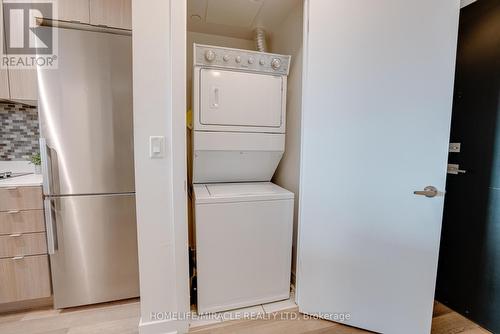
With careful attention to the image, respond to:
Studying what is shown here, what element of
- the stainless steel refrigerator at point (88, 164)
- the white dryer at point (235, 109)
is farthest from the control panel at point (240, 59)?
the stainless steel refrigerator at point (88, 164)

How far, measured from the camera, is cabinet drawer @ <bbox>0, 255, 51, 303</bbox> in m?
1.46

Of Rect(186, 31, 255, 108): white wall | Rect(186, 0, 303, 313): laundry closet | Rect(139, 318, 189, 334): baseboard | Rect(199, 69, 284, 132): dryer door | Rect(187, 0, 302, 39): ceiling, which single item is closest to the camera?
Rect(139, 318, 189, 334): baseboard

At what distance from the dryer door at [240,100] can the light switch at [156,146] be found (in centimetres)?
46

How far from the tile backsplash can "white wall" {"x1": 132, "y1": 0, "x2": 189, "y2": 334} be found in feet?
4.58

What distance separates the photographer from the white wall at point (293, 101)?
5.78ft

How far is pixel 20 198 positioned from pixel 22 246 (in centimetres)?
33

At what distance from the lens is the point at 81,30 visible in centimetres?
142

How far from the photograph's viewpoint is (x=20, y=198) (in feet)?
4.73

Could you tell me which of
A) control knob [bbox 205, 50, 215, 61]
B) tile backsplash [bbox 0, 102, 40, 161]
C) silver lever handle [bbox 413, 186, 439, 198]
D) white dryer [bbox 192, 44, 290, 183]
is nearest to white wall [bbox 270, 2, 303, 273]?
white dryer [bbox 192, 44, 290, 183]

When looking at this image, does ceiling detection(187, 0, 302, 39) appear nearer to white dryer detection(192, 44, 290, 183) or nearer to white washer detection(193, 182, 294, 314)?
white dryer detection(192, 44, 290, 183)

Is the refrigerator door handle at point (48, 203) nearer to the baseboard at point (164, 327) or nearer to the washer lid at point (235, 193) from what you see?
the baseboard at point (164, 327)

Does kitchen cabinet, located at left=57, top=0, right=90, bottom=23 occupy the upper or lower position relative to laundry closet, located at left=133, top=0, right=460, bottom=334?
upper

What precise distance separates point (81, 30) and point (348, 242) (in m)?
2.24

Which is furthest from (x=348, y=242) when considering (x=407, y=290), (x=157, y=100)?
(x=157, y=100)
